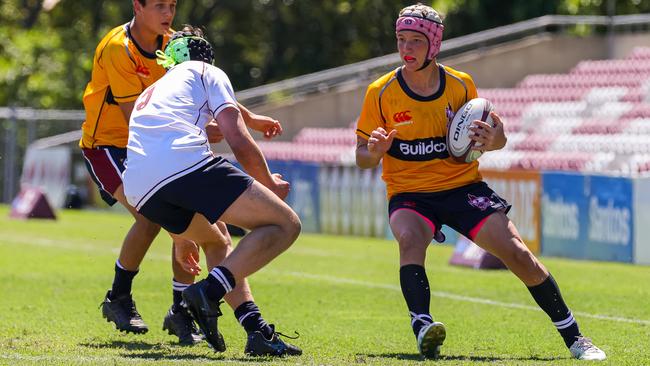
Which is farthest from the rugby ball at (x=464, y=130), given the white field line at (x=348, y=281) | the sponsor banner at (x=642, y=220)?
the sponsor banner at (x=642, y=220)

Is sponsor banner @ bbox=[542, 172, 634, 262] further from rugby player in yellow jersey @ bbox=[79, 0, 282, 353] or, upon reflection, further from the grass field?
rugby player in yellow jersey @ bbox=[79, 0, 282, 353]

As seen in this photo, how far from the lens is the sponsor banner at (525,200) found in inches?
703

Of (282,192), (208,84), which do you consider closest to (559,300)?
(282,192)

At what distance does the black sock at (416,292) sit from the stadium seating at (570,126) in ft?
37.8

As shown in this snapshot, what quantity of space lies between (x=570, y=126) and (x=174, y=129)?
55.2 feet

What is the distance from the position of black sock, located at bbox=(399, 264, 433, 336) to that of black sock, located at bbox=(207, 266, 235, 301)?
40.0 inches

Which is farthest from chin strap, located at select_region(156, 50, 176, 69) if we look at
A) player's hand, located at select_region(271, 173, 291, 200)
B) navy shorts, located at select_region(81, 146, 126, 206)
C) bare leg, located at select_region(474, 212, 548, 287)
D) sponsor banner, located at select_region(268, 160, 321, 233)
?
sponsor banner, located at select_region(268, 160, 321, 233)

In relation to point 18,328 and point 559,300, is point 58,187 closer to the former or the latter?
point 18,328

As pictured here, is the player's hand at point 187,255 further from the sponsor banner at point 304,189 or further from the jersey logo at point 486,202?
the sponsor banner at point 304,189

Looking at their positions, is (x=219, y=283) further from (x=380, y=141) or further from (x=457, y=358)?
(x=457, y=358)

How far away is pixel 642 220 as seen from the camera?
15898 millimetres

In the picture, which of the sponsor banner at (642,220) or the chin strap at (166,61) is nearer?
the chin strap at (166,61)

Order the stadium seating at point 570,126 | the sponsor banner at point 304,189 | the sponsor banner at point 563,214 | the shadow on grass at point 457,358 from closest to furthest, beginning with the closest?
the shadow on grass at point 457,358 → the sponsor banner at point 563,214 → the stadium seating at point 570,126 → the sponsor banner at point 304,189

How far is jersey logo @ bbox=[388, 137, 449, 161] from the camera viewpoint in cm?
794
